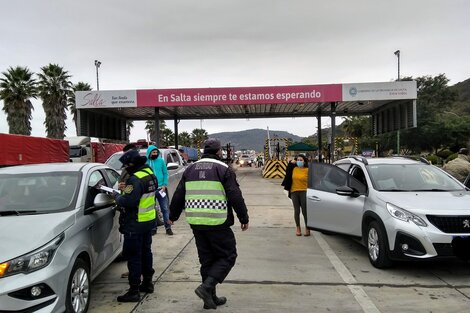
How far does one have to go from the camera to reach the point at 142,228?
16.1 feet

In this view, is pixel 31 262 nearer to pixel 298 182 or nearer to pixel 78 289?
pixel 78 289

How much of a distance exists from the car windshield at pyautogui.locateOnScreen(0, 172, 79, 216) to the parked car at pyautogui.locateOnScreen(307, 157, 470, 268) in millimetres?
4078

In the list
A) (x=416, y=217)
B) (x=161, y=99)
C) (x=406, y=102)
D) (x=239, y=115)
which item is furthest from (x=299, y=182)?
(x=239, y=115)

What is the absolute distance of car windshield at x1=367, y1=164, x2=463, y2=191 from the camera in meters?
6.83

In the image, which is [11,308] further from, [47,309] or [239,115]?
[239,115]

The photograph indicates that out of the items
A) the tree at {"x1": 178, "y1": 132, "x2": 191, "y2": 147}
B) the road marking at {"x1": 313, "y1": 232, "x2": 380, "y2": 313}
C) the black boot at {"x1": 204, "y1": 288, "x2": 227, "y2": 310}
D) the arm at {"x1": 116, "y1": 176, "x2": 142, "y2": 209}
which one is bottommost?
the road marking at {"x1": 313, "y1": 232, "x2": 380, "y2": 313}

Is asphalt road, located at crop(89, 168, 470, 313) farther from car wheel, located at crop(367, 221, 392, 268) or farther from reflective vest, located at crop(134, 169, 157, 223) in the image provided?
reflective vest, located at crop(134, 169, 157, 223)

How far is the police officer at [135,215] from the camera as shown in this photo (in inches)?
190

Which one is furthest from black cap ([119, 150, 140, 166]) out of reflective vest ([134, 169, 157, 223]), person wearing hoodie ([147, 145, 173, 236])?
person wearing hoodie ([147, 145, 173, 236])

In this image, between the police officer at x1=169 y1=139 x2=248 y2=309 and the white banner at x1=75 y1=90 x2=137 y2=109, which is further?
the white banner at x1=75 y1=90 x2=137 y2=109

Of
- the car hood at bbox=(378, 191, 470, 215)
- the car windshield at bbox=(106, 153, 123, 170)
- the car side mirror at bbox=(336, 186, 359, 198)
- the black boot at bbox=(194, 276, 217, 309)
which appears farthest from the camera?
the car windshield at bbox=(106, 153, 123, 170)

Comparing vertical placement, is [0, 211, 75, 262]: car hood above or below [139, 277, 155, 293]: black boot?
above

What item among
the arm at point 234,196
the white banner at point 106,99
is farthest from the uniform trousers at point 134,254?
the white banner at point 106,99

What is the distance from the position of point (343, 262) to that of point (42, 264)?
4440mm
